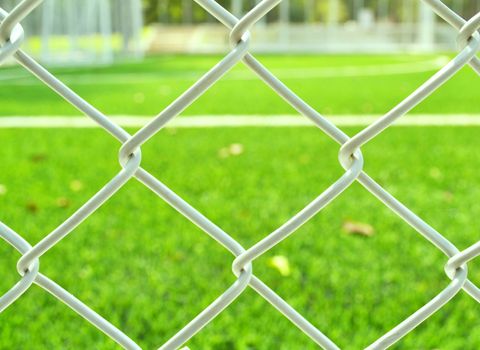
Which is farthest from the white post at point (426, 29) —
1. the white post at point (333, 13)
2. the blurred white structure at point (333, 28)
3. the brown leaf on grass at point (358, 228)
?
the brown leaf on grass at point (358, 228)

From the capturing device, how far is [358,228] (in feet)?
7.23

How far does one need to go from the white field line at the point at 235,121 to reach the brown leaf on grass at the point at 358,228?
2.55 metres

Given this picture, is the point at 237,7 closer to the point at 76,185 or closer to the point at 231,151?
the point at 231,151

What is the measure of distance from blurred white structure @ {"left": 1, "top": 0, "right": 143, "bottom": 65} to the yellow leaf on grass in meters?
12.8

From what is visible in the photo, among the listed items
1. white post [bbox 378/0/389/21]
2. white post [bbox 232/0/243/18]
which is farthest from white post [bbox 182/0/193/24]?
white post [bbox 378/0/389/21]

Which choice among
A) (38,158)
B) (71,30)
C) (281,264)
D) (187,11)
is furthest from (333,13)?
(281,264)

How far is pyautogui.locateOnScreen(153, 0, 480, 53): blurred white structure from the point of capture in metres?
24.4

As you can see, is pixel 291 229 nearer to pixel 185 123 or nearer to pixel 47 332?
pixel 47 332

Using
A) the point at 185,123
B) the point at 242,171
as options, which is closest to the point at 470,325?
the point at 242,171

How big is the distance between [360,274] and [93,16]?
1576 centimetres

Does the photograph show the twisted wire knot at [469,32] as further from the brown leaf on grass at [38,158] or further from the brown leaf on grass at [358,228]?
the brown leaf on grass at [38,158]

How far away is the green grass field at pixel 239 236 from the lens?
1485 mm

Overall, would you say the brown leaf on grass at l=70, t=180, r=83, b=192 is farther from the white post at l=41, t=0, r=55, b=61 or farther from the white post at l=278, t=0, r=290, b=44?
the white post at l=278, t=0, r=290, b=44

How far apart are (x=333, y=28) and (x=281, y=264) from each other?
2398 centimetres
